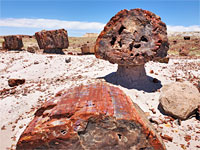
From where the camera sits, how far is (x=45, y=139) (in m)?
2.24

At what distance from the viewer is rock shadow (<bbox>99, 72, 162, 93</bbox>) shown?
551cm

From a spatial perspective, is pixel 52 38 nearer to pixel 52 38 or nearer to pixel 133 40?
pixel 52 38

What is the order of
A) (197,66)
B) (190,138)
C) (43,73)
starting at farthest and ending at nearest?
(43,73), (197,66), (190,138)

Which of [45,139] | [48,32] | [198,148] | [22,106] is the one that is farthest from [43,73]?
[198,148]

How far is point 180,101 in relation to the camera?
159 inches

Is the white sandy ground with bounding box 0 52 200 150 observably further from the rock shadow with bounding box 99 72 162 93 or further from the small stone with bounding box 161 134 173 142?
the rock shadow with bounding box 99 72 162 93

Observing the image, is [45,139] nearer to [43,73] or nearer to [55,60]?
[43,73]

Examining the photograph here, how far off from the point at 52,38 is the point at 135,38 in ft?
29.0

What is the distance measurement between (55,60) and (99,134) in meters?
8.12

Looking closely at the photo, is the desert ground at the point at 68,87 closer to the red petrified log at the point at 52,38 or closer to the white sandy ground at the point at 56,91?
the white sandy ground at the point at 56,91

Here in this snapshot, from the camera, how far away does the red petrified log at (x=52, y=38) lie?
12.6 metres

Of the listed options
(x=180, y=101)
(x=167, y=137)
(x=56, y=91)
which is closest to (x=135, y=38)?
(x=180, y=101)

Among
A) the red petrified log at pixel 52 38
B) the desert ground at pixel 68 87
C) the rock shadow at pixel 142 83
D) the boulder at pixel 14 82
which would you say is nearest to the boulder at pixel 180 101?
the desert ground at pixel 68 87

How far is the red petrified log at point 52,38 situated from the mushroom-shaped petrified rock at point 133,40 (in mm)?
7791
